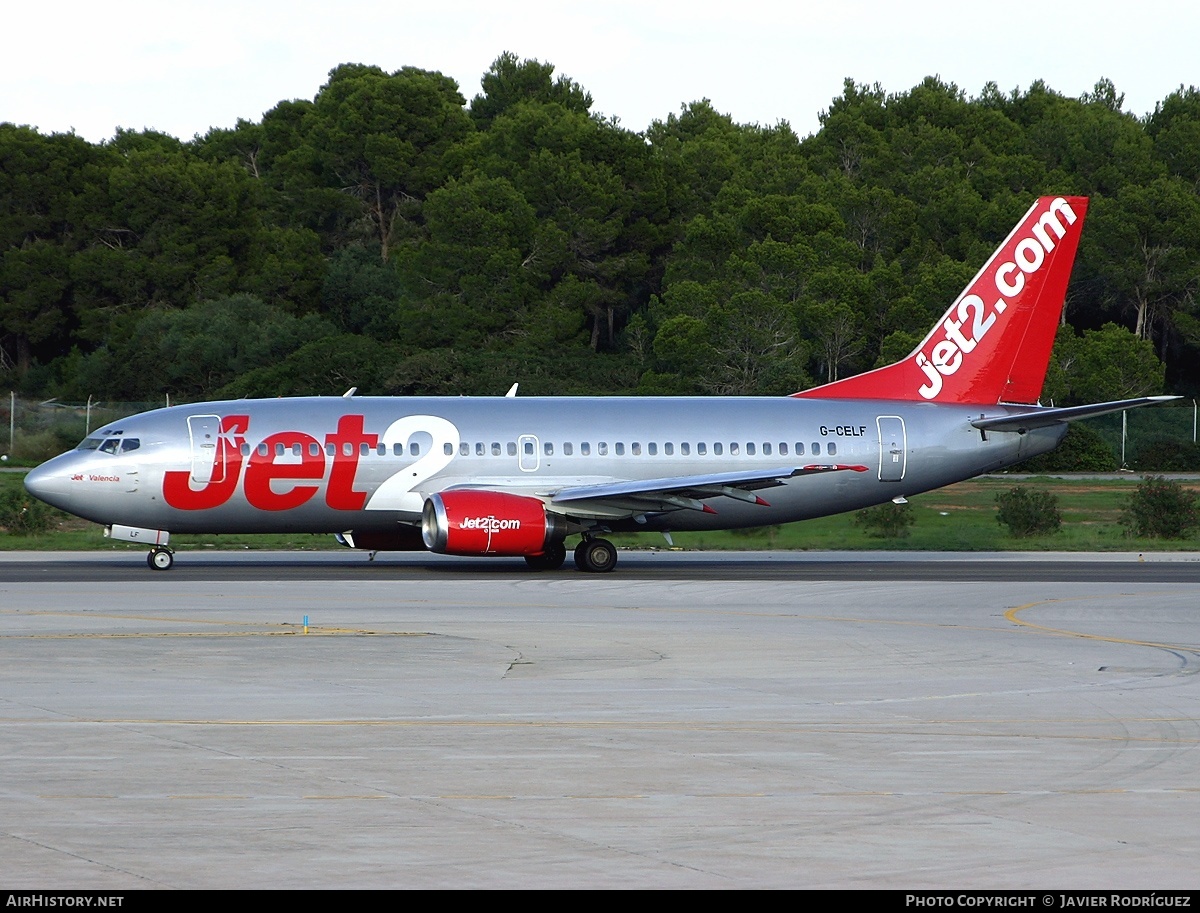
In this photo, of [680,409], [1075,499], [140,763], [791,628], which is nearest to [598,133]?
[1075,499]

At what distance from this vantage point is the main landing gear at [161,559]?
110 feet

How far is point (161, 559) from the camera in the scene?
110ft

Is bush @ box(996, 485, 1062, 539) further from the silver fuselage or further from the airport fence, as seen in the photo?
the airport fence

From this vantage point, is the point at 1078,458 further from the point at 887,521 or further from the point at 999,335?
the point at 999,335

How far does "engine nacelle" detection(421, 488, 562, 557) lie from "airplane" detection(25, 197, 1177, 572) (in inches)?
1.6

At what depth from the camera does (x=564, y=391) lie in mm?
75812

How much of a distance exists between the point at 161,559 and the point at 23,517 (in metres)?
12.1

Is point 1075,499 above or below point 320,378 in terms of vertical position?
below

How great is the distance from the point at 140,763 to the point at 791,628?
40.5 feet

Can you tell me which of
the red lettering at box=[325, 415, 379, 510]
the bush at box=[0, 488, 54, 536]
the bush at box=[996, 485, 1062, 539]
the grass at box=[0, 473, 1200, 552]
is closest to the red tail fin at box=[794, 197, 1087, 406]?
the grass at box=[0, 473, 1200, 552]

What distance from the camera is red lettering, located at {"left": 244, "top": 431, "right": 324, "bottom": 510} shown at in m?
33.3

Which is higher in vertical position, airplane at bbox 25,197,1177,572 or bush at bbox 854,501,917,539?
airplane at bbox 25,197,1177,572

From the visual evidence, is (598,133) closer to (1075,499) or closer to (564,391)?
(564,391)

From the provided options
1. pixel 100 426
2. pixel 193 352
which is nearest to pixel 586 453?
pixel 100 426
